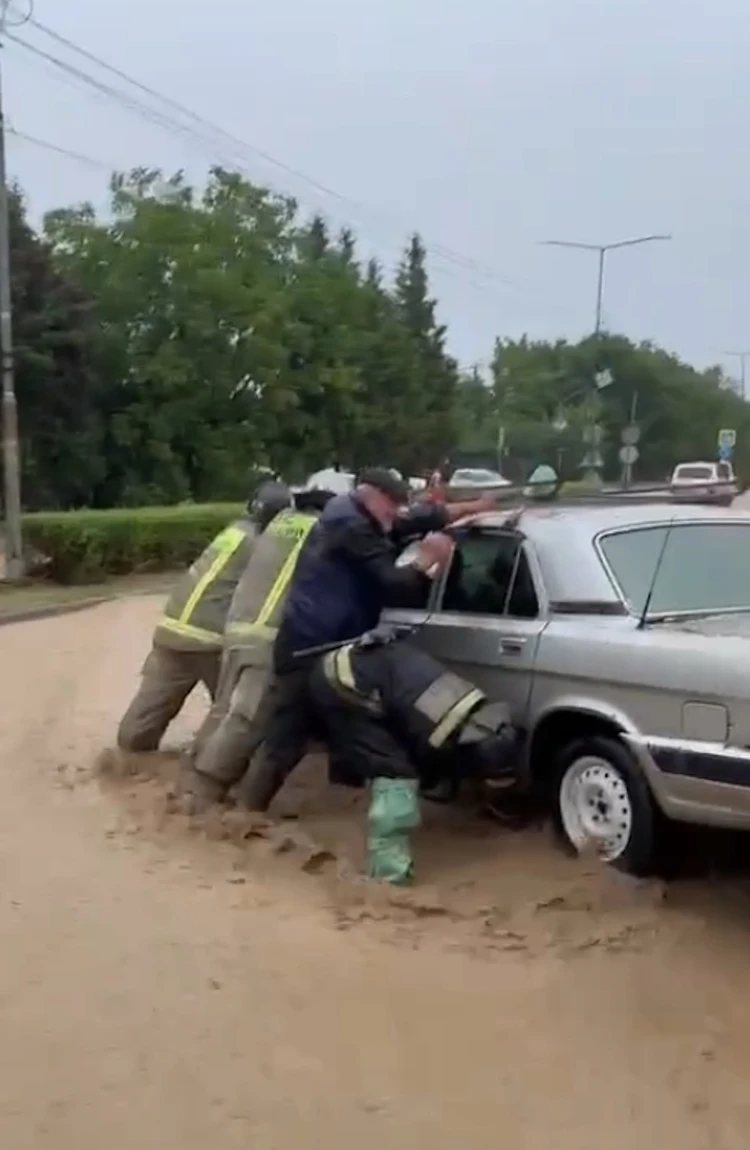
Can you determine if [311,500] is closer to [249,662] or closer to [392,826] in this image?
[249,662]

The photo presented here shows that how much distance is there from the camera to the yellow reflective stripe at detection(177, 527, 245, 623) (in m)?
8.79

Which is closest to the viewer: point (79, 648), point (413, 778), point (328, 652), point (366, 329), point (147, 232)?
point (413, 778)

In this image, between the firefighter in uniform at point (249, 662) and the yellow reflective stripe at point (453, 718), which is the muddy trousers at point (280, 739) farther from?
the yellow reflective stripe at point (453, 718)

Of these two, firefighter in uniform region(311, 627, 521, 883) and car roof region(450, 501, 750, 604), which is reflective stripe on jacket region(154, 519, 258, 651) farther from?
firefighter in uniform region(311, 627, 521, 883)

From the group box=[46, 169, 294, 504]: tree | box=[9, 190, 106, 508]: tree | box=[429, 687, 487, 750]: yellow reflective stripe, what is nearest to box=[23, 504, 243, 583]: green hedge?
box=[9, 190, 106, 508]: tree

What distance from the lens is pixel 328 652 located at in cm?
736

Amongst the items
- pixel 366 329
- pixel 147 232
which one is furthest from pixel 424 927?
pixel 366 329

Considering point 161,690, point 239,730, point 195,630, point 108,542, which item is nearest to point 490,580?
point 239,730

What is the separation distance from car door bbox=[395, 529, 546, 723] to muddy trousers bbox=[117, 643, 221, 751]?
71.2 inches

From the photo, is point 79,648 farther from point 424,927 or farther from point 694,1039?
point 694,1039

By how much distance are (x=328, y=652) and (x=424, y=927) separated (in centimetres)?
148

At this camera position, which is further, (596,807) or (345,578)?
(345,578)

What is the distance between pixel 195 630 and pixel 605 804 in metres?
3.00

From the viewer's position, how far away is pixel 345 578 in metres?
7.55
